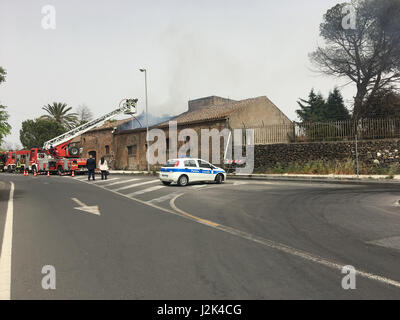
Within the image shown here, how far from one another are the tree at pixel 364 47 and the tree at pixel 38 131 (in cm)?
4450

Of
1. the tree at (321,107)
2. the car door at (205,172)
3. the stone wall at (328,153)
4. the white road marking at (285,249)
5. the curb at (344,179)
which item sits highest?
the tree at (321,107)

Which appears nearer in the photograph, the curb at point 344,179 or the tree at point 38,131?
the curb at point 344,179

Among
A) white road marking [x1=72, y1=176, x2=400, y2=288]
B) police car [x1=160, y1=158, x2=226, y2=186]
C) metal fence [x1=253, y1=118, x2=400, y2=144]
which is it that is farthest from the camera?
metal fence [x1=253, y1=118, x2=400, y2=144]

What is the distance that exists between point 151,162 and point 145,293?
106 ft

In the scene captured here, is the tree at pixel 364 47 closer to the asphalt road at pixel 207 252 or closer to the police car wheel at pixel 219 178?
the police car wheel at pixel 219 178

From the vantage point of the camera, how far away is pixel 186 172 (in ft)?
55.8

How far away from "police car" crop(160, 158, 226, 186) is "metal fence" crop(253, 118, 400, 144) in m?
8.34

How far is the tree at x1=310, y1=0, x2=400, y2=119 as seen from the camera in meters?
26.4

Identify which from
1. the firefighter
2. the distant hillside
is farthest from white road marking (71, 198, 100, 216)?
the firefighter

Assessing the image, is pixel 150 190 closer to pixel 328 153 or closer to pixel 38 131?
pixel 328 153

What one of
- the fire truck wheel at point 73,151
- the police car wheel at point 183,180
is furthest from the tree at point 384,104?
the fire truck wheel at point 73,151

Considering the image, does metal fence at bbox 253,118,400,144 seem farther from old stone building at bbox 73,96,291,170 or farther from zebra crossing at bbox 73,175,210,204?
zebra crossing at bbox 73,175,210,204

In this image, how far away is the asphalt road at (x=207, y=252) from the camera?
3586 millimetres
